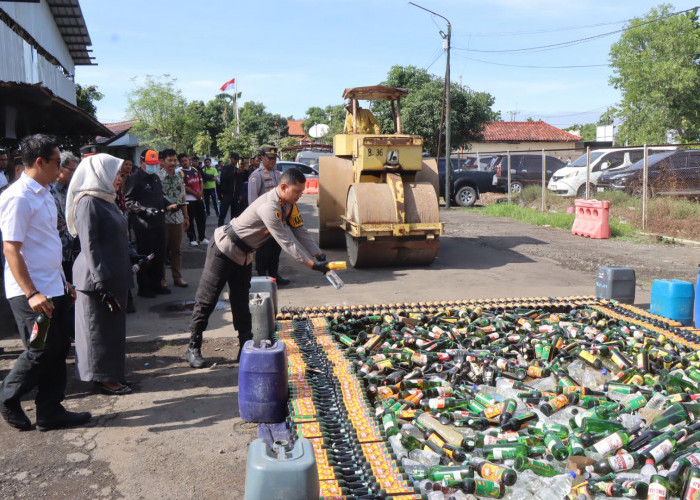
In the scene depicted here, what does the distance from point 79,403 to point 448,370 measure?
2.87m

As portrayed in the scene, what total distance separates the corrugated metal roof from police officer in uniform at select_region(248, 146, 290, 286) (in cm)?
1802

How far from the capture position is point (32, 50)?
17422 mm

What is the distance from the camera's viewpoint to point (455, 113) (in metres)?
27.9

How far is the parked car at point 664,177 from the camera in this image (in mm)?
14625

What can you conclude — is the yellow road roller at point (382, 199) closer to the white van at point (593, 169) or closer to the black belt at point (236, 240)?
the black belt at point (236, 240)

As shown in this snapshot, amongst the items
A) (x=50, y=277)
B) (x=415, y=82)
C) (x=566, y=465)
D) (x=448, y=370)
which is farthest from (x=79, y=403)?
(x=415, y=82)

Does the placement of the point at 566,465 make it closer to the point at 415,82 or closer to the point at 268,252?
Answer: the point at 268,252

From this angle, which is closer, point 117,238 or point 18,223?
point 18,223

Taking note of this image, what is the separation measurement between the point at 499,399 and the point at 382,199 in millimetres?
5694

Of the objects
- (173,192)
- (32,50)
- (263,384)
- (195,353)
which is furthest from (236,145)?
(263,384)

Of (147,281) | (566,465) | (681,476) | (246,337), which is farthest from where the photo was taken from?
(147,281)

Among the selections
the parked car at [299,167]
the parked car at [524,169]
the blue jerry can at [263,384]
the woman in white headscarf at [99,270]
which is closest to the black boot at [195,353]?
the woman in white headscarf at [99,270]

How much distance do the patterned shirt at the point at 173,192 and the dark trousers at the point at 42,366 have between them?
4.10 meters

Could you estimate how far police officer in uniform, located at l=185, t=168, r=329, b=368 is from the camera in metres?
5.00
